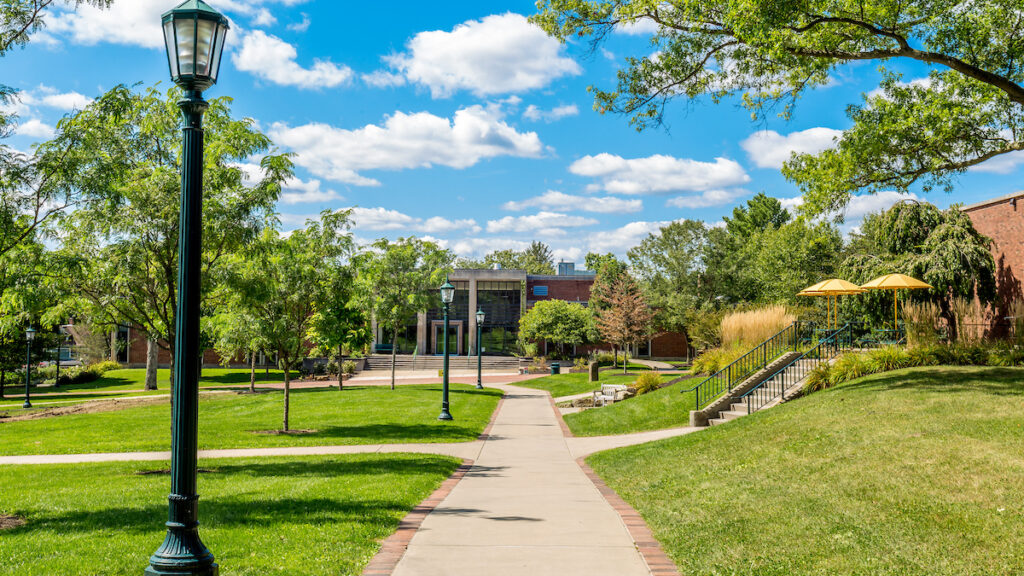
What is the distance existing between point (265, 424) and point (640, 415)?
430 inches

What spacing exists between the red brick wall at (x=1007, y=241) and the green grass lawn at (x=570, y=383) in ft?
47.5

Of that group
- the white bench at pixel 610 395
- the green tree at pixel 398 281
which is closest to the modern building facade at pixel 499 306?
the green tree at pixel 398 281

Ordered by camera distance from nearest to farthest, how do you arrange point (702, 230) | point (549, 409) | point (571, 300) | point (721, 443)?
point (721, 443), point (549, 409), point (702, 230), point (571, 300)

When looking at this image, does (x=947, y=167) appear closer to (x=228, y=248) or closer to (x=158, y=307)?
(x=228, y=248)

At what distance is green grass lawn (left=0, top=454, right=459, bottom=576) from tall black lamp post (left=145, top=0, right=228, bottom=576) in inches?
46.9

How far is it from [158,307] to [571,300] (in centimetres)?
5302

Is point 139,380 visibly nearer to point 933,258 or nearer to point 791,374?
point 791,374

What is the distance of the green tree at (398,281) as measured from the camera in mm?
32406

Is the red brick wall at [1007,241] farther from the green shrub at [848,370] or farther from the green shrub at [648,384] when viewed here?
the green shrub at [648,384]

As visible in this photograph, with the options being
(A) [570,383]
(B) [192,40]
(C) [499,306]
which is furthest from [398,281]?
(C) [499,306]

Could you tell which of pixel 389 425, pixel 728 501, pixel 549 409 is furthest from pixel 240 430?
pixel 728 501

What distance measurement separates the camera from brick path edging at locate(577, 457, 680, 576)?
603 cm

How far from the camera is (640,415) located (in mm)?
20078

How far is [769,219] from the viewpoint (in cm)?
6544
